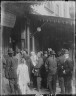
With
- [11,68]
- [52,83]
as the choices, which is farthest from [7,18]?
[52,83]

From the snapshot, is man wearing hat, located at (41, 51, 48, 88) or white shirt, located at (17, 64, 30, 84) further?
man wearing hat, located at (41, 51, 48, 88)

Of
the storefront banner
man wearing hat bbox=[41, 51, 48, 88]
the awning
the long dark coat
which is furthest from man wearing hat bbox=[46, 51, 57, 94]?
the storefront banner

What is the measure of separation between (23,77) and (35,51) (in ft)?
2.84

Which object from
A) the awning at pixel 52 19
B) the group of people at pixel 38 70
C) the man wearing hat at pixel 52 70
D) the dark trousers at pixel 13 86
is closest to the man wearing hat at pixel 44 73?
the group of people at pixel 38 70

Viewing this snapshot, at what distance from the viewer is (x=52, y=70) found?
5750mm

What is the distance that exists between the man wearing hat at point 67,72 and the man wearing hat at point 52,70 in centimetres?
30

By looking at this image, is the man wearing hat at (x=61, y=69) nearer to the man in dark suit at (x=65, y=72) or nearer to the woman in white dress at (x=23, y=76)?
the man in dark suit at (x=65, y=72)

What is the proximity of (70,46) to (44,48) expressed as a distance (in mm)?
860

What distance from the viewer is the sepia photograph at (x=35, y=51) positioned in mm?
5664

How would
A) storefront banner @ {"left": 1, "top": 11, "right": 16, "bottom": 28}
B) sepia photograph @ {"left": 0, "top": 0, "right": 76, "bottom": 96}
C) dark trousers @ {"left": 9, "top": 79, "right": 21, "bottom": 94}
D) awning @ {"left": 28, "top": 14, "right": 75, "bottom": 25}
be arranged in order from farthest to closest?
awning @ {"left": 28, "top": 14, "right": 75, "bottom": 25} → storefront banner @ {"left": 1, "top": 11, "right": 16, "bottom": 28} → sepia photograph @ {"left": 0, "top": 0, "right": 76, "bottom": 96} → dark trousers @ {"left": 9, "top": 79, "right": 21, "bottom": 94}

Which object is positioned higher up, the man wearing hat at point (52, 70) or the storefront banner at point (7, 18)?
the storefront banner at point (7, 18)

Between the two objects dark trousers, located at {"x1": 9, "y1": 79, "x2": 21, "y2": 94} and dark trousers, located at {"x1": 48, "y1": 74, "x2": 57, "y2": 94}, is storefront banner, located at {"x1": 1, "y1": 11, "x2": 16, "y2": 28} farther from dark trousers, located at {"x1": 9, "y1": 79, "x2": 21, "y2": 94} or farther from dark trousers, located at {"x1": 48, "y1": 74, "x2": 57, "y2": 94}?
dark trousers, located at {"x1": 48, "y1": 74, "x2": 57, "y2": 94}

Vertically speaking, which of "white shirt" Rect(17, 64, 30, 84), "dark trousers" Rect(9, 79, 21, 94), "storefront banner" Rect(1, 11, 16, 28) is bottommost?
"dark trousers" Rect(9, 79, 21, 94)

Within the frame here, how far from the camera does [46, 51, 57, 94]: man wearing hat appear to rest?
5719 mm
